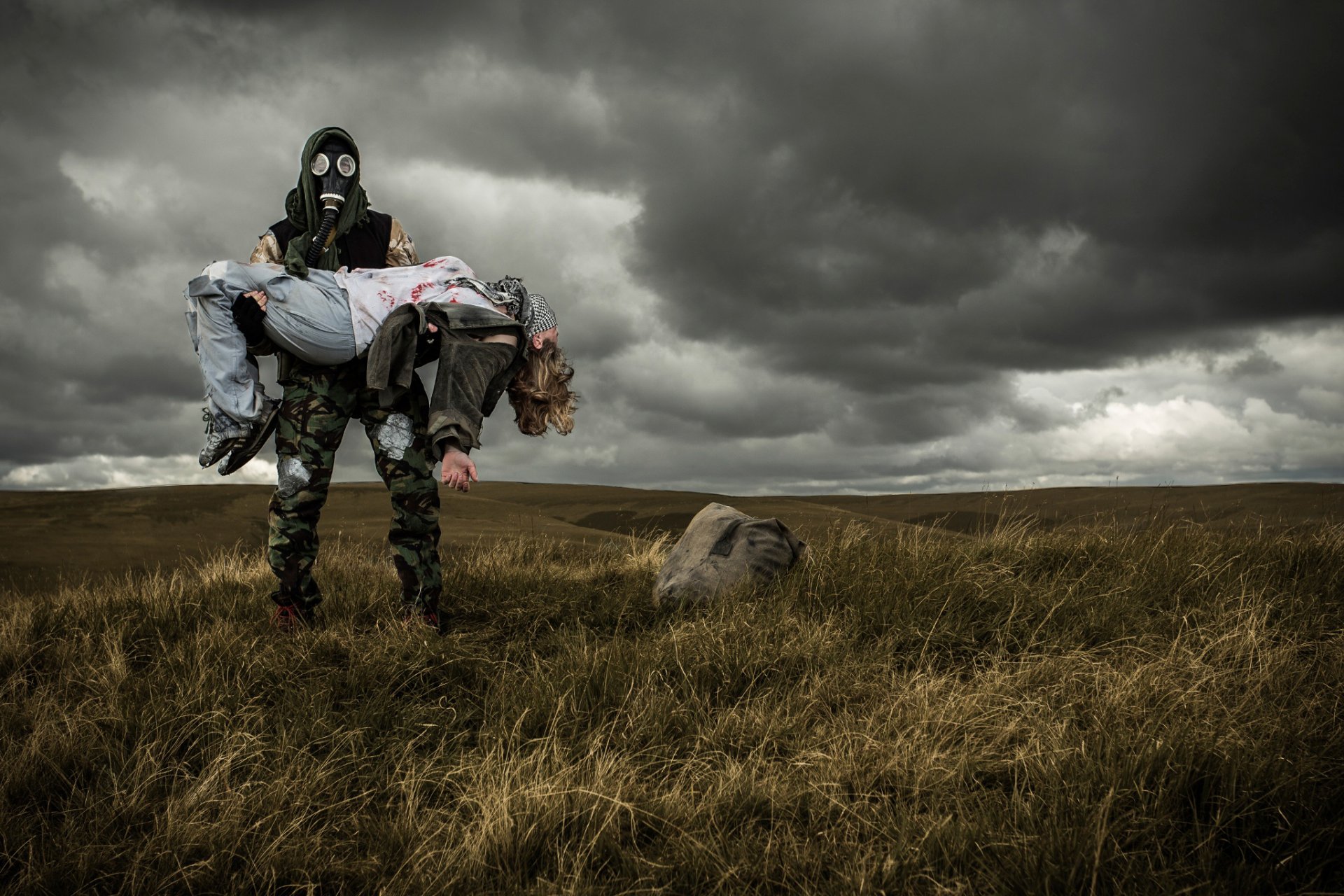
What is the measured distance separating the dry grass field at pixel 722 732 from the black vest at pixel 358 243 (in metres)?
2.11

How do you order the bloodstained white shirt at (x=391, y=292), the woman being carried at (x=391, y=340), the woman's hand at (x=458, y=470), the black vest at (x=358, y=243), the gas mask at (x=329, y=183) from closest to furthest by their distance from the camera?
the woman's hand at (x=458, y=470), the woman being carried at (x=391, y=340), the bloodstained white shirt at (x=391, y=292), the gas mask at (x=329, y=183), the black vest at (x=358, y=243)

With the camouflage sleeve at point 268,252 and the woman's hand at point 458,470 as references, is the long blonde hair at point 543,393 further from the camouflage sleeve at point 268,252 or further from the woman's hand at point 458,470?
the camouflage sleeve at point 268,252

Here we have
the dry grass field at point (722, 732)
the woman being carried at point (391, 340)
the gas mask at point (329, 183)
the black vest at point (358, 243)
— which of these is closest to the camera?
the dry grass field at point (722, 732)

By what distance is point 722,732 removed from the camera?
2.91 m

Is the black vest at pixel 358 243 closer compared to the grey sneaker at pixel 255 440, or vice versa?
the grey sneaker at pixel 255 440

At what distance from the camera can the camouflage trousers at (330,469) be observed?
413 cm

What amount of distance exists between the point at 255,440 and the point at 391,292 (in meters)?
1.06

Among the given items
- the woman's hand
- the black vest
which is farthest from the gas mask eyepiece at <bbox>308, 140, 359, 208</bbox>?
the woman's hand

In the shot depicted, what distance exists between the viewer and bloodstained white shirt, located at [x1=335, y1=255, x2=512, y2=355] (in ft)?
13.3

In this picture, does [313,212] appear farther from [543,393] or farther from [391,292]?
[543,393]

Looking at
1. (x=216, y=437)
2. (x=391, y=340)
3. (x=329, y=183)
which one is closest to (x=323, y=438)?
(x=216, y=437)

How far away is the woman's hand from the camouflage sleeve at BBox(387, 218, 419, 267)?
5.25 feet

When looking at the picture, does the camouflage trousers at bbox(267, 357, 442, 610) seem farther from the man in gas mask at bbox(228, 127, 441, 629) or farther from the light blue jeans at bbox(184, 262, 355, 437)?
the light blue jeans at bbox(184, 262, 355, 437)

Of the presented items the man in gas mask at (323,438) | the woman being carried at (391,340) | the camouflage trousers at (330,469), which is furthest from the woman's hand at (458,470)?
the camouflage trousers at (330,469)
